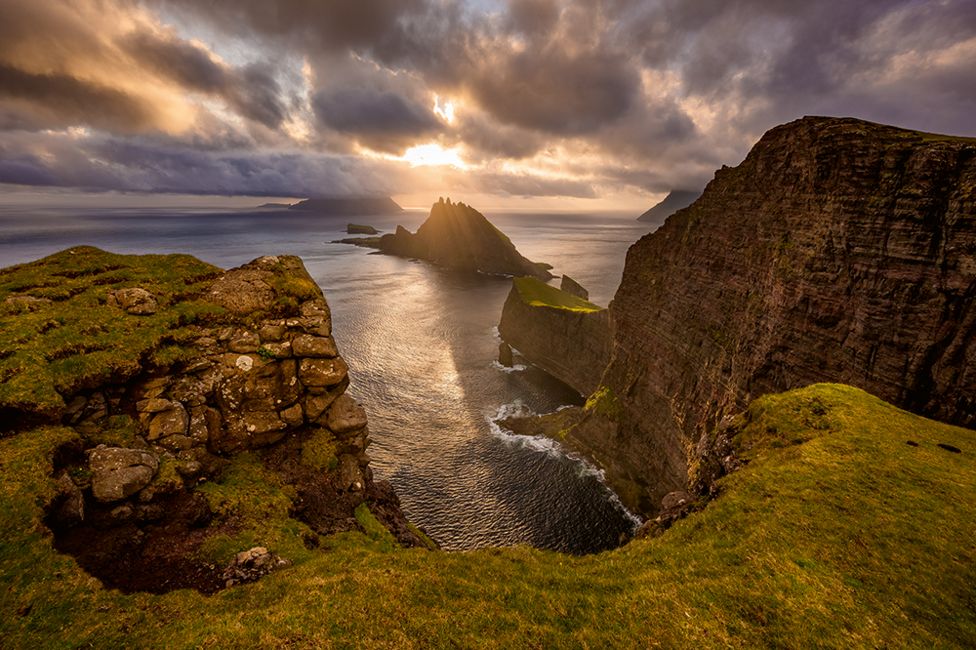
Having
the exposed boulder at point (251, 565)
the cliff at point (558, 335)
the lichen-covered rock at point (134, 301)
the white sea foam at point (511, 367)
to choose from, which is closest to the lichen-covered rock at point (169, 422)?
the lichen-covered rock at point (134, 301)

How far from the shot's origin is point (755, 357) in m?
36.9

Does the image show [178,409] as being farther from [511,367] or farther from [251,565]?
[511,367]

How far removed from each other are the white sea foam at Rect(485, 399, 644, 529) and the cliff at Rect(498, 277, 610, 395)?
532 inches

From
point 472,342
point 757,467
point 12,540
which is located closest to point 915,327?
point 757,467

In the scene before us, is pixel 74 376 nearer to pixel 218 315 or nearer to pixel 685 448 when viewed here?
pixel 218 315

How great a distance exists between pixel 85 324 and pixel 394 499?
19479 mm

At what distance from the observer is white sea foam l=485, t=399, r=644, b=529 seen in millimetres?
52250

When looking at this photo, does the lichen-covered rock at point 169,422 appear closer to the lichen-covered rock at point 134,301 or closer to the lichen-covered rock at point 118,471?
the lichen-covered rock at point 118,471

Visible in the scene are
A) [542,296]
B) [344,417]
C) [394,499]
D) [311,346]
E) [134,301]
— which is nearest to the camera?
[134,301]

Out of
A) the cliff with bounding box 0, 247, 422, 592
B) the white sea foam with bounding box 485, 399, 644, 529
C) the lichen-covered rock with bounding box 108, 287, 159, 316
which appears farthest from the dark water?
the lichen-covered rock with bounding box 108, 287, 159, 316

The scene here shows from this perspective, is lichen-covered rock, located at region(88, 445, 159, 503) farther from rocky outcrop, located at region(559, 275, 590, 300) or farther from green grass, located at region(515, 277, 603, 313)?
rocky outcrop, located at region(559, 275, 590, 300)

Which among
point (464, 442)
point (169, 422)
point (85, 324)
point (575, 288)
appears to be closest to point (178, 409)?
point (169, 422)

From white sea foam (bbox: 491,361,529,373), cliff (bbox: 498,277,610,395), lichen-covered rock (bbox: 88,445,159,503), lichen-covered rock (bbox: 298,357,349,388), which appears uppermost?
lichen-covered rock (bbox: 298,357,349,388)

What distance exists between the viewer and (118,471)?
14719 mm
